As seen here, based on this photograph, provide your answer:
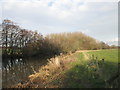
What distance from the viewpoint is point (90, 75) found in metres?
8.07

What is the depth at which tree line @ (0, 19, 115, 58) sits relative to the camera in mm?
27844

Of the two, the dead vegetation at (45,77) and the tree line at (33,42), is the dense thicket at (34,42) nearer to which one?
the tree line at (33,42)

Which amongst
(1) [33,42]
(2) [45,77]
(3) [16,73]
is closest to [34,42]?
(1) [33,42]

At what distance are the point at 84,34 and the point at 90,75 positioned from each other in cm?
2118

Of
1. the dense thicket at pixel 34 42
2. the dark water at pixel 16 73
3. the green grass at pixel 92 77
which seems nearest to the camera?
the green grass at pixel 92 77

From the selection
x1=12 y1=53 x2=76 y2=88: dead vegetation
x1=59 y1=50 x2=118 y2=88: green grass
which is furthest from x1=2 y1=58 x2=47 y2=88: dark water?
x1=59 y1=50 x2=118 y2=88: green grass

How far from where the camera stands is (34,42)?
32.0 meters

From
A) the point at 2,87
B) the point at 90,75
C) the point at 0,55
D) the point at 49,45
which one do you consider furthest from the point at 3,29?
the point at 90,75

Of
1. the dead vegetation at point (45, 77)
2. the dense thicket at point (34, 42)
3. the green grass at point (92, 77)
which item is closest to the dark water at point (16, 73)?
the dead vegetation at point (45, 77)

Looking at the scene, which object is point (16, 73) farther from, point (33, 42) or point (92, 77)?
point (33, 42)

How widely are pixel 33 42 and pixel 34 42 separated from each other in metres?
0.20

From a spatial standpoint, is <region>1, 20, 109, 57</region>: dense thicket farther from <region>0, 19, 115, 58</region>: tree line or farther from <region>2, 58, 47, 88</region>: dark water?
<region>2, 58, 47, 88</region>: dark water

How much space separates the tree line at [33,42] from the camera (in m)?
27.8

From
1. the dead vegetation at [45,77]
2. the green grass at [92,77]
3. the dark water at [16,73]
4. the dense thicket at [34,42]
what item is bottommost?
the dark water at [16,73]
